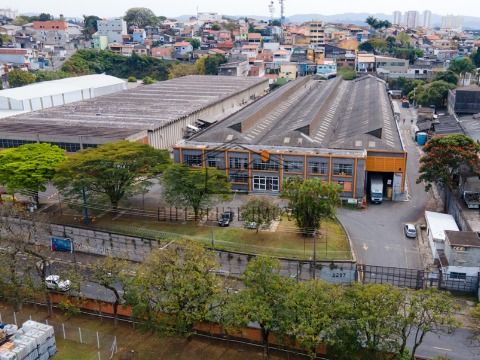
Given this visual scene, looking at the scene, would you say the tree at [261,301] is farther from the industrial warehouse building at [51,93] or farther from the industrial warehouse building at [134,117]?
the industrial warehouse building at [51,93]

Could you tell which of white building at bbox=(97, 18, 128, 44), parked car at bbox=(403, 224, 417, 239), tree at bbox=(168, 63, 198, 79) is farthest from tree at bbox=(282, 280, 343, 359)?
white building at bbox=(97, 18, 128, 44)

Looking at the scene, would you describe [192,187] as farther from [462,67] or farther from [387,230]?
[462,67]

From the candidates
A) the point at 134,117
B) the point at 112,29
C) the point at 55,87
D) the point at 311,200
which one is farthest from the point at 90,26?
the point at 311,200

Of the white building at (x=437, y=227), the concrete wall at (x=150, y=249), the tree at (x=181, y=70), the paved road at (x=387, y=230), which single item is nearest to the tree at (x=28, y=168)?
the concrete wall at (x=150, y=249)

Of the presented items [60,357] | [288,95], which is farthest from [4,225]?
[288,95]

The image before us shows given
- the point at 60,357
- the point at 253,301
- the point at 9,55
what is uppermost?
the point at 9,55

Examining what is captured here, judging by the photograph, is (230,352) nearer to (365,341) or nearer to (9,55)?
(365,341)
